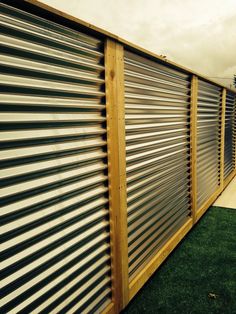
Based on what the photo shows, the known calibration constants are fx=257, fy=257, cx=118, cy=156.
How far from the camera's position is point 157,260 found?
358 centimetres

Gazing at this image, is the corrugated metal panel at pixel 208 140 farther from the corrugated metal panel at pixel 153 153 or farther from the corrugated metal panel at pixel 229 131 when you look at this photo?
the corrugated metal panel at pixel 229 131

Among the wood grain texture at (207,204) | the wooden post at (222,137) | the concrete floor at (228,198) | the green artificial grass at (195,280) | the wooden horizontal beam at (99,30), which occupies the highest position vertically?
the wooden horizontal beam at (99,30)

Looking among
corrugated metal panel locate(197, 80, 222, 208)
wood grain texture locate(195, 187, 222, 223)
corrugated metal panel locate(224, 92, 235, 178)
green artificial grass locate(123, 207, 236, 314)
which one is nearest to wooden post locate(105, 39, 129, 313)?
green artificial grass locate(123, 207, 236, 314)

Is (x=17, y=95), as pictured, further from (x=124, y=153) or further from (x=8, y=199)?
(x=124, y=153)

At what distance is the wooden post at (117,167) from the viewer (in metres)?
2.44

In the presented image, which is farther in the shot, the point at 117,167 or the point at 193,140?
the point at 193,140

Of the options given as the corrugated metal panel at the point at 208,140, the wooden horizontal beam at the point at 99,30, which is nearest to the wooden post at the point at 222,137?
the corrugated metal panel at the point at 208,140

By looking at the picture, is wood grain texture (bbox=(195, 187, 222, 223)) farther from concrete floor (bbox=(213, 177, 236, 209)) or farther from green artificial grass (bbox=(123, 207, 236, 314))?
green artificial grass (bbox=(123, 207, 236, 314))

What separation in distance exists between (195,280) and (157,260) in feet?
1.80

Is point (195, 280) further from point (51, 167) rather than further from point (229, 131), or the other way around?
point (229, 131)

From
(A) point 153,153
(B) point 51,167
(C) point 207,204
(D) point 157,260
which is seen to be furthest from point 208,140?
(B) point 51,167

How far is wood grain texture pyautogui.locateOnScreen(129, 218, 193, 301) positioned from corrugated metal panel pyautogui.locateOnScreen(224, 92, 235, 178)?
3992 millimetres

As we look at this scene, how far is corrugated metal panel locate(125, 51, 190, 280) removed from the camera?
2.97 meters

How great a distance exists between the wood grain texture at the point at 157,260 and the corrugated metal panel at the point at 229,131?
157 inches
